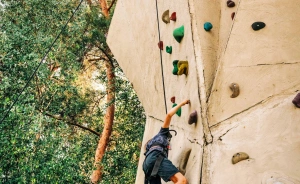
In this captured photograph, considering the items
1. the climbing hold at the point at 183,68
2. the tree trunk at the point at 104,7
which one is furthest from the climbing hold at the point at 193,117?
the tree trunk at the point at 104,7

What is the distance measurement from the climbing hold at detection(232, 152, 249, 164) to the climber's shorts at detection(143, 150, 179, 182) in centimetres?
56

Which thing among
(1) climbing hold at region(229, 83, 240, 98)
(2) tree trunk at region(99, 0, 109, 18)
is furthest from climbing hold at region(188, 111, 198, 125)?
(2) tree trunk at region(99, 0, 109, 18)

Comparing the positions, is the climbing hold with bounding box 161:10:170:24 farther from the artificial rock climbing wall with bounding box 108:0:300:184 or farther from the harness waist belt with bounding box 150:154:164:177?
the harness waist belt with bounding box 150:154:164:177

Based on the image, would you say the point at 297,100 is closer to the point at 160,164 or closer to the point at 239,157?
the point at 239,157

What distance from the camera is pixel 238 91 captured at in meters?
2.97

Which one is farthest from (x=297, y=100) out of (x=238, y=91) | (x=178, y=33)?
(x=178, y=33)

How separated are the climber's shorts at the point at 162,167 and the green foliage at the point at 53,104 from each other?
2.91 m

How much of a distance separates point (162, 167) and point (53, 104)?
5.27m

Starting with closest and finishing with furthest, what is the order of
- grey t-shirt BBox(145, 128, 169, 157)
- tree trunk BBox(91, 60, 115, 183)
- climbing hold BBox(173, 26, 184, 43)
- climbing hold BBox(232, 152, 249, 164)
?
1. climbing hold BBox(232, 152, 249, 164)
2. grey t-shirt BBox(145, 128, 169, 157)
3. climbing hold BBox(173, 26, 184, 43)
4. tree trunk BBox(91, 60, 115, 183)

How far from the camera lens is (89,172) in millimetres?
8094

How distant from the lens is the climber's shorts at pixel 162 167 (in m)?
2.97

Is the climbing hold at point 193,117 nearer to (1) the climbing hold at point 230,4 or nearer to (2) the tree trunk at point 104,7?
(1) the climbing hold at point 230,4

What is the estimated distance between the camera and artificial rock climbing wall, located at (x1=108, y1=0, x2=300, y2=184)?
2615 mm

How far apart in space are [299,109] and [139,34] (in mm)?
3268
